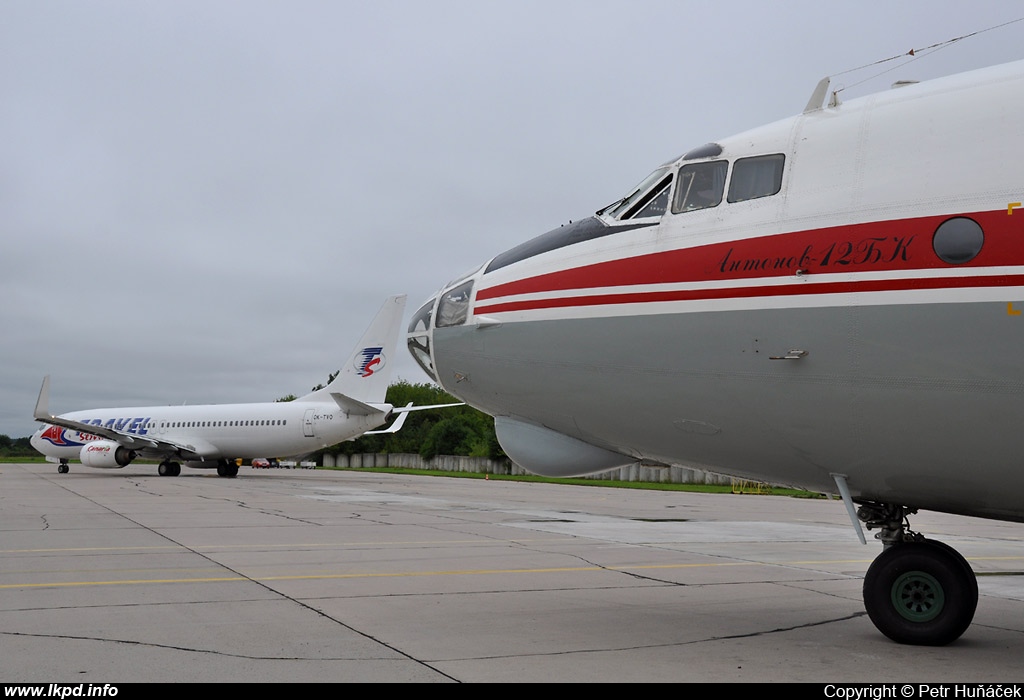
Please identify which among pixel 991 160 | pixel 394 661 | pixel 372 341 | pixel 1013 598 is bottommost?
pixel 394 661

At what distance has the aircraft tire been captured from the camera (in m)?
6.45

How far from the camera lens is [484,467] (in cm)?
6906

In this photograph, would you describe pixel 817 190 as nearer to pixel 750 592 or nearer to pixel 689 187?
pixel 689 187

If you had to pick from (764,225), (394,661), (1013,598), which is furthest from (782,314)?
(1013,598)

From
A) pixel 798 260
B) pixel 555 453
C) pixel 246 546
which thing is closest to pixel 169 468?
pixel 246 546

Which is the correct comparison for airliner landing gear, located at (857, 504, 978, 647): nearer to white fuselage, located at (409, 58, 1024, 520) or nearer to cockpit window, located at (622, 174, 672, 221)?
white fuselage, located at (409, 58, 1024, 520)

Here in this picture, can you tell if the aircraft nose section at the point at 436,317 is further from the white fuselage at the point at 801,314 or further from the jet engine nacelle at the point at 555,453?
the jet engine nacelle at the point at 555,453

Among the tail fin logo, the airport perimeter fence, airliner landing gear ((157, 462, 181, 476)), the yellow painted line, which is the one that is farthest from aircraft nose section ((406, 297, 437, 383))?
airliner landing gear ((157, 462, 181, 476))

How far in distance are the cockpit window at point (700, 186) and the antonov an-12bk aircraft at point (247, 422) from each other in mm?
34051

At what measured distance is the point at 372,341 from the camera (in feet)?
137

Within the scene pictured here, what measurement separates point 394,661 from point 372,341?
36.1 m

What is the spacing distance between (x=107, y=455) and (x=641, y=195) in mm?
43654

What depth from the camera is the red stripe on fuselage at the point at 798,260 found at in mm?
5457

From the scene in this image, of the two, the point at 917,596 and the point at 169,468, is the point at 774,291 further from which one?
the point at 169,468
